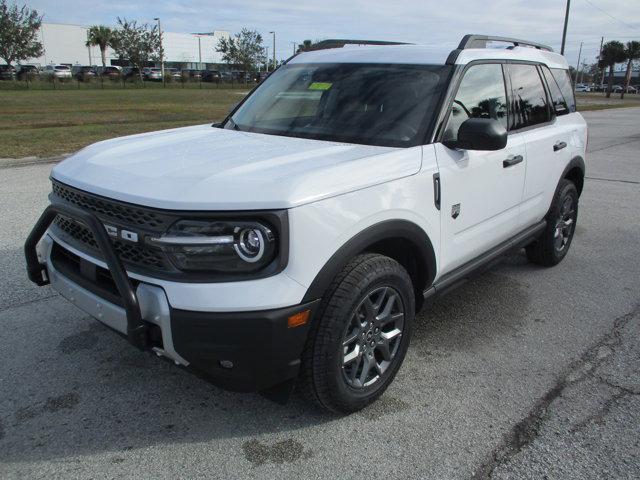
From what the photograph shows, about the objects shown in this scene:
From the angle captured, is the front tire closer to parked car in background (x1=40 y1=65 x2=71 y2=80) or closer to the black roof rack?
the black roof rack

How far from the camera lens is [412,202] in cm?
291

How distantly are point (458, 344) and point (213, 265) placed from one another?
1994mm

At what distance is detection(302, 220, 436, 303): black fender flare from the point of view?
246 centimetres

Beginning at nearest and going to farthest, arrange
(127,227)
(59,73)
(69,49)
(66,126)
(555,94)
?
(127,227) < (555,94) < (66,126) < (59,73) < (69,49)

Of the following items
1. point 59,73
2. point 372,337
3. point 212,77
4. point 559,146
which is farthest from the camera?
point 212,77

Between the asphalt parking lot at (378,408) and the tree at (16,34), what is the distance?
47.7 m

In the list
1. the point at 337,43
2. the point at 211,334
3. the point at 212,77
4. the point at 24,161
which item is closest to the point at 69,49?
the point at 212,77

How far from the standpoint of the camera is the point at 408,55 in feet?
11.9

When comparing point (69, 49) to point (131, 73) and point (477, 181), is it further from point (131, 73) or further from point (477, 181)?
point (477, 181)

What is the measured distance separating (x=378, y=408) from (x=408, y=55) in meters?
2.20

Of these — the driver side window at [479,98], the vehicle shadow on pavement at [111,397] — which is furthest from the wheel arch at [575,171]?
the vehicle shadow on pavement at [111,397]

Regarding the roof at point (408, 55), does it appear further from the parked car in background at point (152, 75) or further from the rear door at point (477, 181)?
the parked car in background at point (152, 75)

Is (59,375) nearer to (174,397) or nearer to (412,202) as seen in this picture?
(174,397)

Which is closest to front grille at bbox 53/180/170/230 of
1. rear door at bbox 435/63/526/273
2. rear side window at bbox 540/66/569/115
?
rear door at bbox 435/63/526/273
